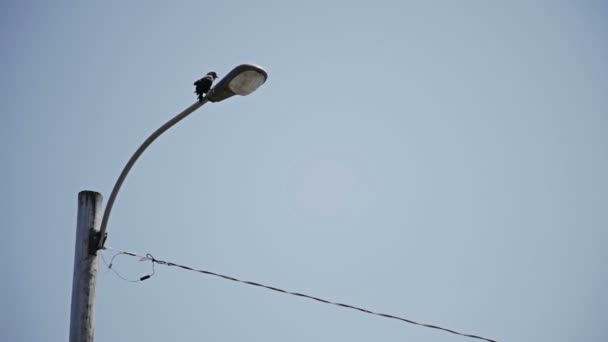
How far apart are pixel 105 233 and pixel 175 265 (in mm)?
1359

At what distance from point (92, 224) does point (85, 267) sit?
383 millimetres

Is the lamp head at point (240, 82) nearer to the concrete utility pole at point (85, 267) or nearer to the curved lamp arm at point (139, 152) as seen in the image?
the curved lamp arm at point (139, 152)

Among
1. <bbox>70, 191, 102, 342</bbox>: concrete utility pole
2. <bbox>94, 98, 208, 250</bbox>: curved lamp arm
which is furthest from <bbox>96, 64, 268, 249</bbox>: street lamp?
<bbox>70, 191, 102, 342</bbox>: concrete utility pole

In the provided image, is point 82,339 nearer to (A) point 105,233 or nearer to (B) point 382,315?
(A) point 105,233

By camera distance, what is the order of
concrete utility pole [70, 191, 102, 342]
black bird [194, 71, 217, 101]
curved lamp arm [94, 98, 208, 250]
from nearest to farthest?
concrete utility pole [70, 191, 102, 342] < curved lamp arm [94, 98, 208, 250] < black bird [194, 71, 217, 101]

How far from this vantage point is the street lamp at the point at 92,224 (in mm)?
4945

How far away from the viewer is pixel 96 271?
517cm

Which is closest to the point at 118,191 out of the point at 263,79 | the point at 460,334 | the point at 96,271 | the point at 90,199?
the point at 90,199

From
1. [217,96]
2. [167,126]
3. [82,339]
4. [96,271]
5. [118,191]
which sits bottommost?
[82,339]

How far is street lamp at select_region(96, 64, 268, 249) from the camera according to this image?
17.3ft

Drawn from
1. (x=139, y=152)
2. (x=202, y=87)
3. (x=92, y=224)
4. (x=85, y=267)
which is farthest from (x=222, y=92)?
(x=85, y=267)

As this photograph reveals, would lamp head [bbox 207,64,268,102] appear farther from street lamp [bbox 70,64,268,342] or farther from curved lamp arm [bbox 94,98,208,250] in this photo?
curved lamp arm [bbox 94,98,208,250]

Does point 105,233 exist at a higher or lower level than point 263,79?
lower

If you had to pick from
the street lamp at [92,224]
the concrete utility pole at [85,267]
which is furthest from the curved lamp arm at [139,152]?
the concrete utility pole at [85,267]
